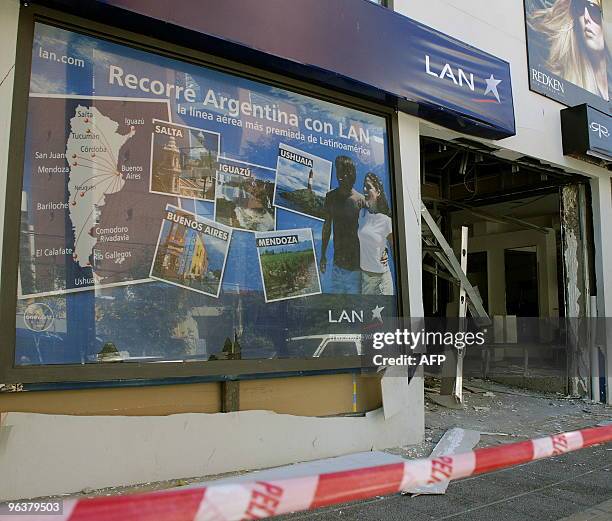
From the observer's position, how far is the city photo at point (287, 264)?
4969mm

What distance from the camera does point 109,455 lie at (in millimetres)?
4012

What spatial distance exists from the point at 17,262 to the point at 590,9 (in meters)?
10.00

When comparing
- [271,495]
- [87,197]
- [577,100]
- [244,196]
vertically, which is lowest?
[271,495]

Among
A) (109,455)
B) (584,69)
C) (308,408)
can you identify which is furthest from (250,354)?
(584,69)

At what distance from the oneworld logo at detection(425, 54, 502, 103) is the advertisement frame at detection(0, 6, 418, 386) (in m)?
1.30

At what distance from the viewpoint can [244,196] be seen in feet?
16.1

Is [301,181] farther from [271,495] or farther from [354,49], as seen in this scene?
[271,495]

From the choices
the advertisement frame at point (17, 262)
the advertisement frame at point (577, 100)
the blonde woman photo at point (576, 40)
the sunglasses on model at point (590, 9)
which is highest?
the sunglasses on model at point (590, 9)

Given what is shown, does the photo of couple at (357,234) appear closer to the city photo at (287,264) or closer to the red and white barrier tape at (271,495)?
the city photo at (287,264)

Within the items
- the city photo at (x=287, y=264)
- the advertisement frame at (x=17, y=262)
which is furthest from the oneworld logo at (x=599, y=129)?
the city photo at (x=287, y=264)

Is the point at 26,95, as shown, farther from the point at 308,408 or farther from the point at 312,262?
the point at 308,408

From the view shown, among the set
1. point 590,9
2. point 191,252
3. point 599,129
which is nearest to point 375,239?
point 191,252

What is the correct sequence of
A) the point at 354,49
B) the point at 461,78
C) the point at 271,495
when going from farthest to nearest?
the point at 461,78, the point at 354,49, the point at 271,495

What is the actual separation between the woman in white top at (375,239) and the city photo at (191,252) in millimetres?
1560
